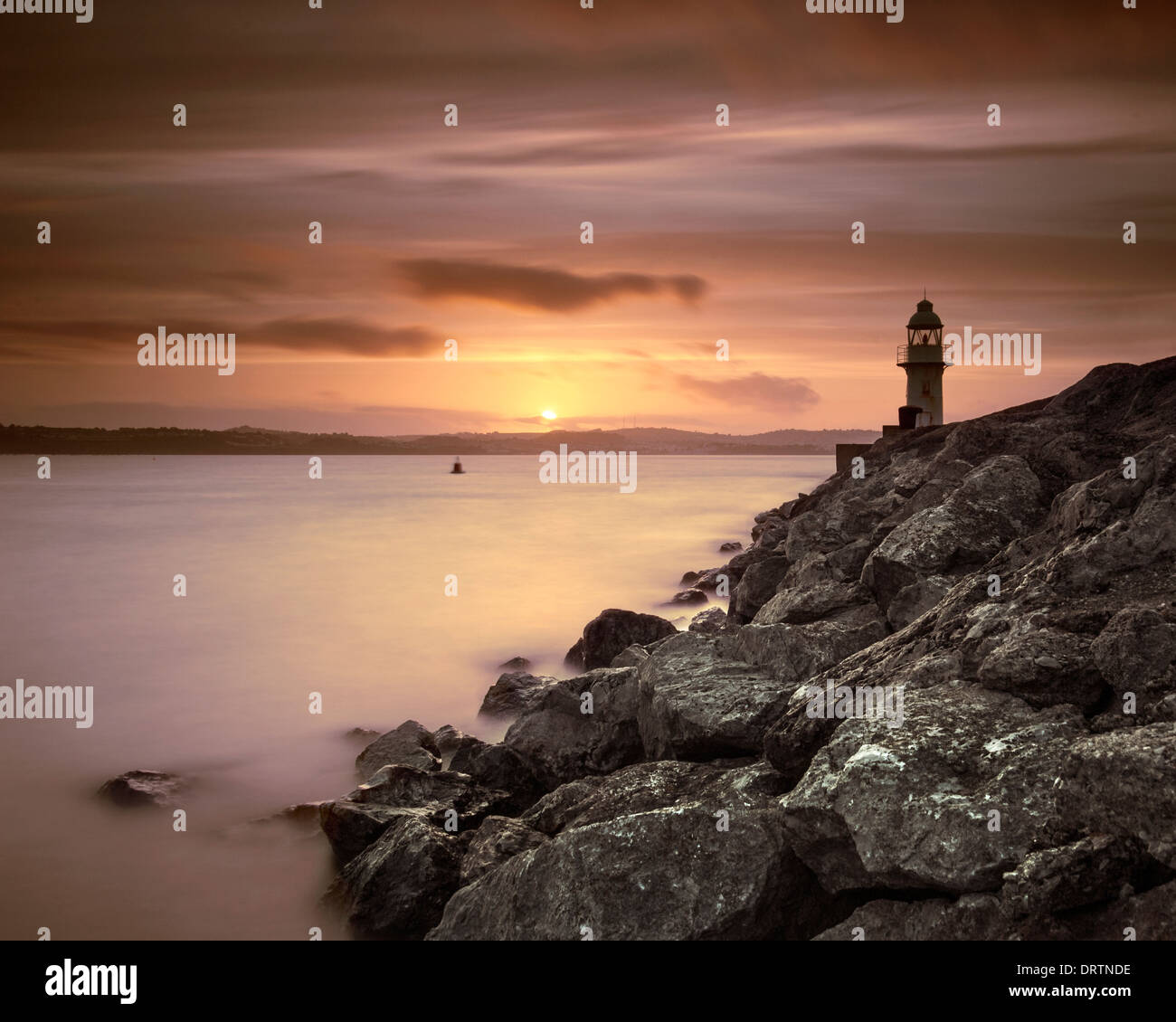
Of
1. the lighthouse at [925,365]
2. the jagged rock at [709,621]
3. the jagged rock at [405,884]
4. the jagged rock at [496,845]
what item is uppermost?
the lighthouse at [925,365]

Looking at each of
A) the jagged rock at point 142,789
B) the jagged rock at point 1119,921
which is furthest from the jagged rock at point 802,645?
the jagged rock at point 142,789

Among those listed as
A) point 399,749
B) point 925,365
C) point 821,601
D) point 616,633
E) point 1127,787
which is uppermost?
point 925,365

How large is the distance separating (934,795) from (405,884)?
4.63 meters

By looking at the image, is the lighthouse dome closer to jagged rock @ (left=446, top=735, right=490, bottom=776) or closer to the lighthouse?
the lighthouse

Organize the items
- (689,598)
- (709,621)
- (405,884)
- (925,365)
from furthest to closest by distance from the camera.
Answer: (925,365) < (689,598) < (709,621) < (405,884)

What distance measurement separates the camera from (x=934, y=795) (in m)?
5.52

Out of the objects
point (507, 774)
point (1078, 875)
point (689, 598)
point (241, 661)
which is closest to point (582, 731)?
point (507, 774)

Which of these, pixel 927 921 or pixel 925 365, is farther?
pixel 925 365

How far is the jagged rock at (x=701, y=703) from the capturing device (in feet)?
26.1

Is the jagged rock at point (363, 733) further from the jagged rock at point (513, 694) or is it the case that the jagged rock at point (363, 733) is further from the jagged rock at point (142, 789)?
the jagged rock at point (142, 789)

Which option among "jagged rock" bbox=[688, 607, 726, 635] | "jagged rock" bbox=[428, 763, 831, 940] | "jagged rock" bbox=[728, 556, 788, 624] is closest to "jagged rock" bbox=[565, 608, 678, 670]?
"jagged rock" bbox=[688, 607, 726, 635]

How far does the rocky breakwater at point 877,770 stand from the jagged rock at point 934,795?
0.01m

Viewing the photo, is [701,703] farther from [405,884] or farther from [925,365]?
[925,365]
